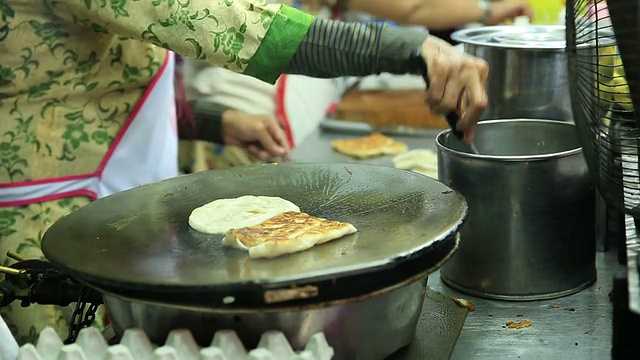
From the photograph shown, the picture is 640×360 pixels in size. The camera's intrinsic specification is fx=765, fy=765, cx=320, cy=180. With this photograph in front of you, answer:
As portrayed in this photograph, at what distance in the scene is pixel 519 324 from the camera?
1286 mm

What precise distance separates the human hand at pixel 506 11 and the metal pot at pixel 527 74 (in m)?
1.46

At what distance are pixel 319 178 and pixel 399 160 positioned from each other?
45.6 inches

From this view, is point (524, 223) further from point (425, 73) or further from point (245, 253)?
point (245, 253)

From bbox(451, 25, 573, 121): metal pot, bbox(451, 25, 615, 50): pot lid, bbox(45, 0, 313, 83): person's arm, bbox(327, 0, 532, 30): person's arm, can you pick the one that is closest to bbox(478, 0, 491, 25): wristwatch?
bbox(327, 0, 532, 30): person's arm

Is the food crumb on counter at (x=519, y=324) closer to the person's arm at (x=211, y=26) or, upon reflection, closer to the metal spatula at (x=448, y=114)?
the metal spatula at (x=448, y=114)

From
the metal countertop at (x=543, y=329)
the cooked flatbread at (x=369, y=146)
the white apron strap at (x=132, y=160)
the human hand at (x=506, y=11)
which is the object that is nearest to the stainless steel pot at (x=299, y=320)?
the metal countertop at (x=543, y=329)

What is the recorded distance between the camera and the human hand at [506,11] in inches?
128

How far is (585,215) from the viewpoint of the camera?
1392mm

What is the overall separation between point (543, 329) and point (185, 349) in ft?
2.06

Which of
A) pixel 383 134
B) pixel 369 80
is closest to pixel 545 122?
pixel 383 134

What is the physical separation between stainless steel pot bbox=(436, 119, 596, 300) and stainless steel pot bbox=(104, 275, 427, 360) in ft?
1.22

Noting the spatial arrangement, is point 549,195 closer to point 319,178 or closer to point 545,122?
point 545,122

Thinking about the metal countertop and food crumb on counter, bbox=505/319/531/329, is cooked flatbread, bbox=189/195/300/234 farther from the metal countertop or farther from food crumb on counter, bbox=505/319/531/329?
food crumb on counter, bbox=505/319/531/329

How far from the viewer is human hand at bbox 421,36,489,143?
4.41 ft
